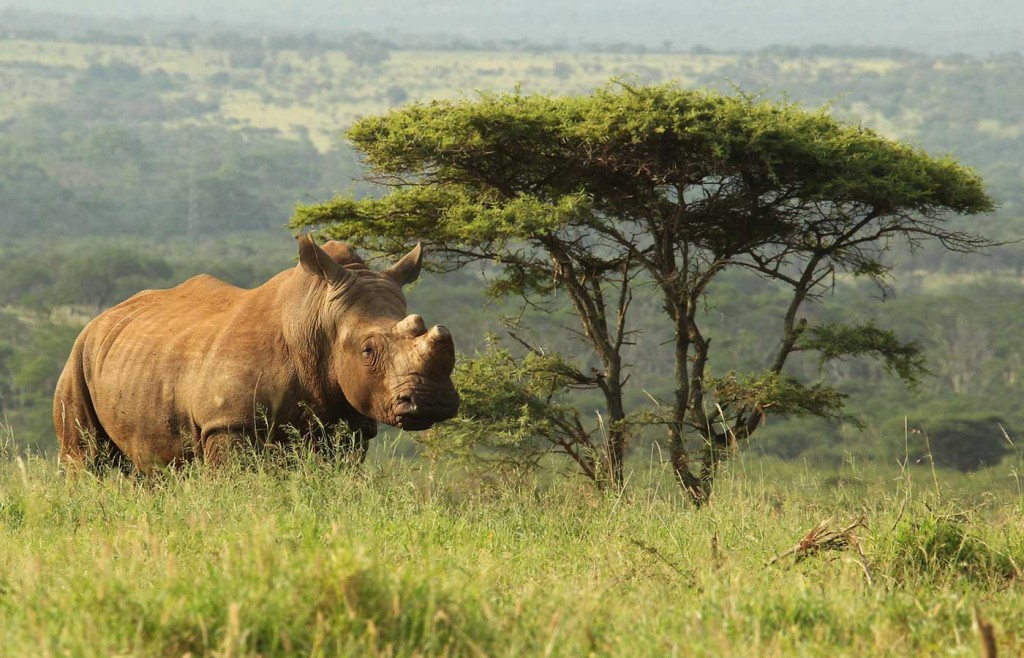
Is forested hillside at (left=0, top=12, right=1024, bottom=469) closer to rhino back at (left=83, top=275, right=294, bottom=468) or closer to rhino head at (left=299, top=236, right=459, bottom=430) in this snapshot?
rhino head at (left=299, top=236, right=459, bottom=430)

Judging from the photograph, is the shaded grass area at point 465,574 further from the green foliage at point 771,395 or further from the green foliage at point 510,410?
the green foliage at point 771,395

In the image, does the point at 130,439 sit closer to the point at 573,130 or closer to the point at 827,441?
the point at 573,130

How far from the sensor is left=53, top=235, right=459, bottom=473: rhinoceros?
7227 mm

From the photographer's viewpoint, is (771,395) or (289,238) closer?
(771,395)

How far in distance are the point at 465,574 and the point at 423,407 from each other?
7.08 ft

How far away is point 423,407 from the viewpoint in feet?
23.3

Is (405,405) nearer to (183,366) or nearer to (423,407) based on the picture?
(423,407)

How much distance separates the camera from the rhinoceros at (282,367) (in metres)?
7.23

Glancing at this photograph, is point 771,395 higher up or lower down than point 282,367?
lower down

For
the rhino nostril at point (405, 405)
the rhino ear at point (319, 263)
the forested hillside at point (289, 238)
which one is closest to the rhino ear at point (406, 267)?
the rhino ear at point (319, 263)

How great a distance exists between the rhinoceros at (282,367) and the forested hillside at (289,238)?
2.47 m

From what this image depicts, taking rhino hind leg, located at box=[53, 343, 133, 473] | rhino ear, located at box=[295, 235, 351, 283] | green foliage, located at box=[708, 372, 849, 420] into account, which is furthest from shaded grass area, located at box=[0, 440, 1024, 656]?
green foliage, located at box=[708, 372, 849, 420]

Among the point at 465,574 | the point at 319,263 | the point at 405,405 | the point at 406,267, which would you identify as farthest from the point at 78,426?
the point at 465,574

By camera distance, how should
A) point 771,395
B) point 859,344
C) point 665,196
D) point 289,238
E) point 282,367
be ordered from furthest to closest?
point 289,238 → point 665,196 → point 859,344 → point 771,395 → point 282,367
